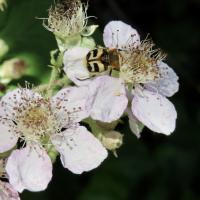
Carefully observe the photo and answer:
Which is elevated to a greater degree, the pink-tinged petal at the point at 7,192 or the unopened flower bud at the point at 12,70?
the unopened flower bud at the point at 12,70

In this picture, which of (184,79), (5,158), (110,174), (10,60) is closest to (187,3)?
(184,79)

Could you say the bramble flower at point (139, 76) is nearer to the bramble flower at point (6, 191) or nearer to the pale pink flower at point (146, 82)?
the pale pink flower at point (146, 82)

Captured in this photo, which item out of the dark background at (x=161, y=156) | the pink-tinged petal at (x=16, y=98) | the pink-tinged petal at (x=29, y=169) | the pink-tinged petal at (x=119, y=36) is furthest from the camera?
the dark background at (x=161, y=156)

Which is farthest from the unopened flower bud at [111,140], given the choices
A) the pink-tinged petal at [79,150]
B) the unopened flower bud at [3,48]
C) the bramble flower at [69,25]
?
the unopened flower bud at [3,48]

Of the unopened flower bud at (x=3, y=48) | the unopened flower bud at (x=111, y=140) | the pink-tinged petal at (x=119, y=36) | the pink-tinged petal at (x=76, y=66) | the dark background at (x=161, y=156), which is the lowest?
the dark background at (x=161, y=156)

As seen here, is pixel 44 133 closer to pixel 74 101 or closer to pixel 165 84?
pixel 74 101

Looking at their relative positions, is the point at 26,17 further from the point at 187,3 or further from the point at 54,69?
the point at 187,3
